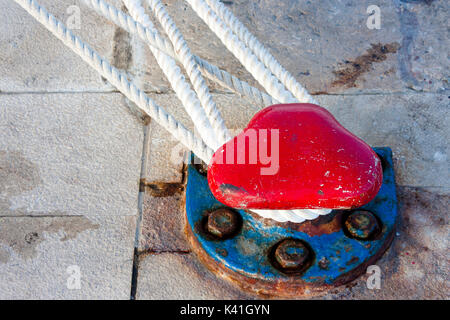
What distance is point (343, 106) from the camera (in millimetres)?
1029

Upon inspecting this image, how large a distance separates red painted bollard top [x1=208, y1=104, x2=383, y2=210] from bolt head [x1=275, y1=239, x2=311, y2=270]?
0.57ft

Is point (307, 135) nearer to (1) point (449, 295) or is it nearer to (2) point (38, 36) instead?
(1) point (449, 295)

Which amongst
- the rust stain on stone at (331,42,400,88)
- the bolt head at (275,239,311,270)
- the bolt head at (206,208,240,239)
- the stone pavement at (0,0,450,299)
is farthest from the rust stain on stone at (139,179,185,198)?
the rust stain on stone at (331,42,400,88)

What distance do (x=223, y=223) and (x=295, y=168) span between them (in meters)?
0.24

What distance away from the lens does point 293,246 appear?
0.79 metres

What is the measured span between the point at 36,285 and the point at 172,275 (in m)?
0.26

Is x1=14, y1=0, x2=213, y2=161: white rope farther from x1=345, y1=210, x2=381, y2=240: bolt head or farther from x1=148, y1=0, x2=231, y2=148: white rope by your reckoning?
x1=345, y1=210, x2=381, y2=240: bolt head

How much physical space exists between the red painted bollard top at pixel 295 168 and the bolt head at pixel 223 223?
17cm

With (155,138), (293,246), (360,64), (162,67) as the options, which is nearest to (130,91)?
(162,67)

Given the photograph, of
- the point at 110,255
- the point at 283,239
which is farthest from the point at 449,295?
the point at 110,255

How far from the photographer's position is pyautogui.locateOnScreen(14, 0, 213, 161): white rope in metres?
0.80

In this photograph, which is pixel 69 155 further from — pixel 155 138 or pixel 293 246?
pixel 293 246

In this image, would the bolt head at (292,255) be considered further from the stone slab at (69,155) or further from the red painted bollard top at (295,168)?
the stone slab at (69,155)

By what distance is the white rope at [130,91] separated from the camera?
31.7 inches
